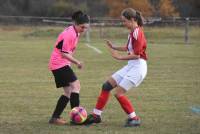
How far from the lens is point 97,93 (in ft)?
41.2

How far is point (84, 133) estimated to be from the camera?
26.9ft

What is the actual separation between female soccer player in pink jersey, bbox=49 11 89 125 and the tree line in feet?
185

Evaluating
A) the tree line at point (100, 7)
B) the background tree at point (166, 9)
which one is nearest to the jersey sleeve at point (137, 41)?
the tree line at point (100, 7)

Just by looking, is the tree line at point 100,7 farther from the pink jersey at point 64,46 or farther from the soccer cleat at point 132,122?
the soccer cleat at point 132,122

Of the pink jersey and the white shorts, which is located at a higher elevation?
the pink jersey

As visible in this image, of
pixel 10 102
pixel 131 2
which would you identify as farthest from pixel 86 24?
pixel 131 2

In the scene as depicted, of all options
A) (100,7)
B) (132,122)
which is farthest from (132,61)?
(100,7)

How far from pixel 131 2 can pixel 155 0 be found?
348 cm

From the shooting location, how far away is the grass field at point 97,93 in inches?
341

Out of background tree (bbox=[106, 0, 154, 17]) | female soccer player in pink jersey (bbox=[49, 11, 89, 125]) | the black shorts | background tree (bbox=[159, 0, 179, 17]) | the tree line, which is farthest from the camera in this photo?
the tree line

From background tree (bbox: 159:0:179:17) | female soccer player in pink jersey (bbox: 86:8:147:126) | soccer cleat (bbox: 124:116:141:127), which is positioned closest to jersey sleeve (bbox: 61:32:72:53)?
female soccer player in pink jersey (bbox: 86:8:147:126)

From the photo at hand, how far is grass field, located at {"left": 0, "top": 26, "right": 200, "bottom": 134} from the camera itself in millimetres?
8656

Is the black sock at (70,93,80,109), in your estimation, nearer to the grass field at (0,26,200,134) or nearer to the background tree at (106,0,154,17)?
the grass field at (0,26,200,134)

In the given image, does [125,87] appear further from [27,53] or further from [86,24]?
[27,53]
